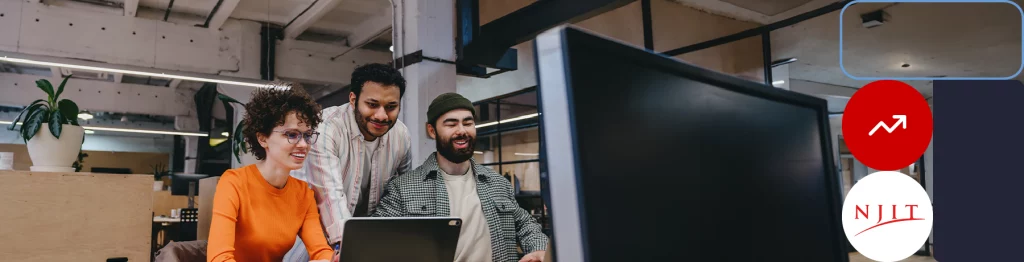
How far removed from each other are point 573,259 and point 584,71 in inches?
6.4

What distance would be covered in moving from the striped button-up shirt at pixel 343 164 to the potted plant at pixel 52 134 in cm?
99

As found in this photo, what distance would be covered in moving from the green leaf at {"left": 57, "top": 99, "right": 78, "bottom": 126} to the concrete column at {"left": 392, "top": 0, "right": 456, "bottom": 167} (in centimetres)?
251

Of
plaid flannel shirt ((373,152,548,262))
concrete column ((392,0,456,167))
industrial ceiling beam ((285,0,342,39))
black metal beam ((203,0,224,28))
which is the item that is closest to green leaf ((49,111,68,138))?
plaid flannel shirt ((373,152,548,262))

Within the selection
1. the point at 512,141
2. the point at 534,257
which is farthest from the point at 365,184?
the point at 512,141

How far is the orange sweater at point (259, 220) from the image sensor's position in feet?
5.41

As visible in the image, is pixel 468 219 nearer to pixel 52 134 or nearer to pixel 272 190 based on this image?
pixel 272 190

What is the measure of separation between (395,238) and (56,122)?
1.70m

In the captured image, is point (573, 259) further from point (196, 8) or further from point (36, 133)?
point (196, 8)

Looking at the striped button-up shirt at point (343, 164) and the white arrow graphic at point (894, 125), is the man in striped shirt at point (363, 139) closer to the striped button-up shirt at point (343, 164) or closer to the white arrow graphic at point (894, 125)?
the striped button-up shirt at point (343, 164)

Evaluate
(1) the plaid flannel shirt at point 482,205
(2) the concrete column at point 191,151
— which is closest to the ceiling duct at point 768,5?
(1) the plaid flannel shirt at point 482,205

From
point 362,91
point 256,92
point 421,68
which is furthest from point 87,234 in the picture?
point 421,68

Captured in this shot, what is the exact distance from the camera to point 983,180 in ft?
14.3

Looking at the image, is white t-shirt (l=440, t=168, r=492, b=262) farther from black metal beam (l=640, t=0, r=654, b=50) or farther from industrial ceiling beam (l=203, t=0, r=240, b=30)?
industrial ceiling beam (l=203, t=0, r=240, b=30)

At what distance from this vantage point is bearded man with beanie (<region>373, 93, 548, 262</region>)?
6.46ft
